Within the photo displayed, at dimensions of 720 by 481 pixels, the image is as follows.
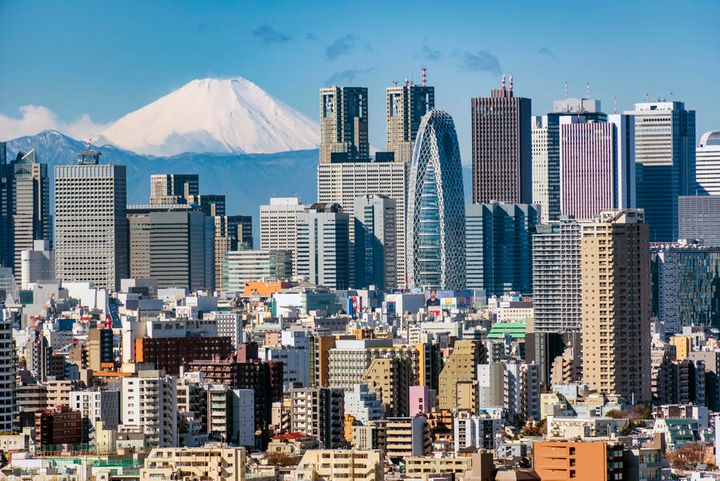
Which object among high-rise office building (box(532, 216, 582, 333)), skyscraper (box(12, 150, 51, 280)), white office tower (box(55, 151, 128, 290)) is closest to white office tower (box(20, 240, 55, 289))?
white office tower (box(55, 151, 128, 290))

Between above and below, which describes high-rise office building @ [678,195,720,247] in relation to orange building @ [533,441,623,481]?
above

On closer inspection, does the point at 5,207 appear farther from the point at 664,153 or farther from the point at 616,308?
the point at 616,308

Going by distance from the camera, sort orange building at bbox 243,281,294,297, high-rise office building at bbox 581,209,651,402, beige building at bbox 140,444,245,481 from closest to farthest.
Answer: beige building at bbox 140,444,245,481
high-rise office building at bbox 581,209,651,402
orange building at bbox 243,281,294,297

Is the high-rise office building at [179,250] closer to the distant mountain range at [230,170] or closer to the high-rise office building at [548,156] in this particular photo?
the distant mountain range at [230,170]

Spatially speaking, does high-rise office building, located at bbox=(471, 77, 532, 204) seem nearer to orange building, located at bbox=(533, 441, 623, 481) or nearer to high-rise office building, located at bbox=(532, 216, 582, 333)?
high-rise office building, located at bbox=(532, 216, 582, 333)

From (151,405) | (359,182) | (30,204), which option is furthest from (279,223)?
(151,405)

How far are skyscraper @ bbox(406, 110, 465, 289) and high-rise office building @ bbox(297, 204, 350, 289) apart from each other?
3.52 metres

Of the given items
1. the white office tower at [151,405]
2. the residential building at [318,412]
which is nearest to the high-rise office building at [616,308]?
the residential building at [318,412]

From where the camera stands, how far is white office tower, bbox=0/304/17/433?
47.0 metres

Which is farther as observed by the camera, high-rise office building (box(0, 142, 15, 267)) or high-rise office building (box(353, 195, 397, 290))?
high-rise office building (box(0, 142, 15, 267))

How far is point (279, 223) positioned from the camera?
119438 mm

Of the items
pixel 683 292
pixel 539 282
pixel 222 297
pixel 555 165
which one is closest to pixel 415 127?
pixel 555 165

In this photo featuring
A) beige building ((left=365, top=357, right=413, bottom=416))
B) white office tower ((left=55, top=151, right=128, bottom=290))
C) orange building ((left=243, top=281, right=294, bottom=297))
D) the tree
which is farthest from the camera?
white office tower ((left=55, top=151, right=128, bottom=290))

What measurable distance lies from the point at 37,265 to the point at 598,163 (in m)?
24.5
